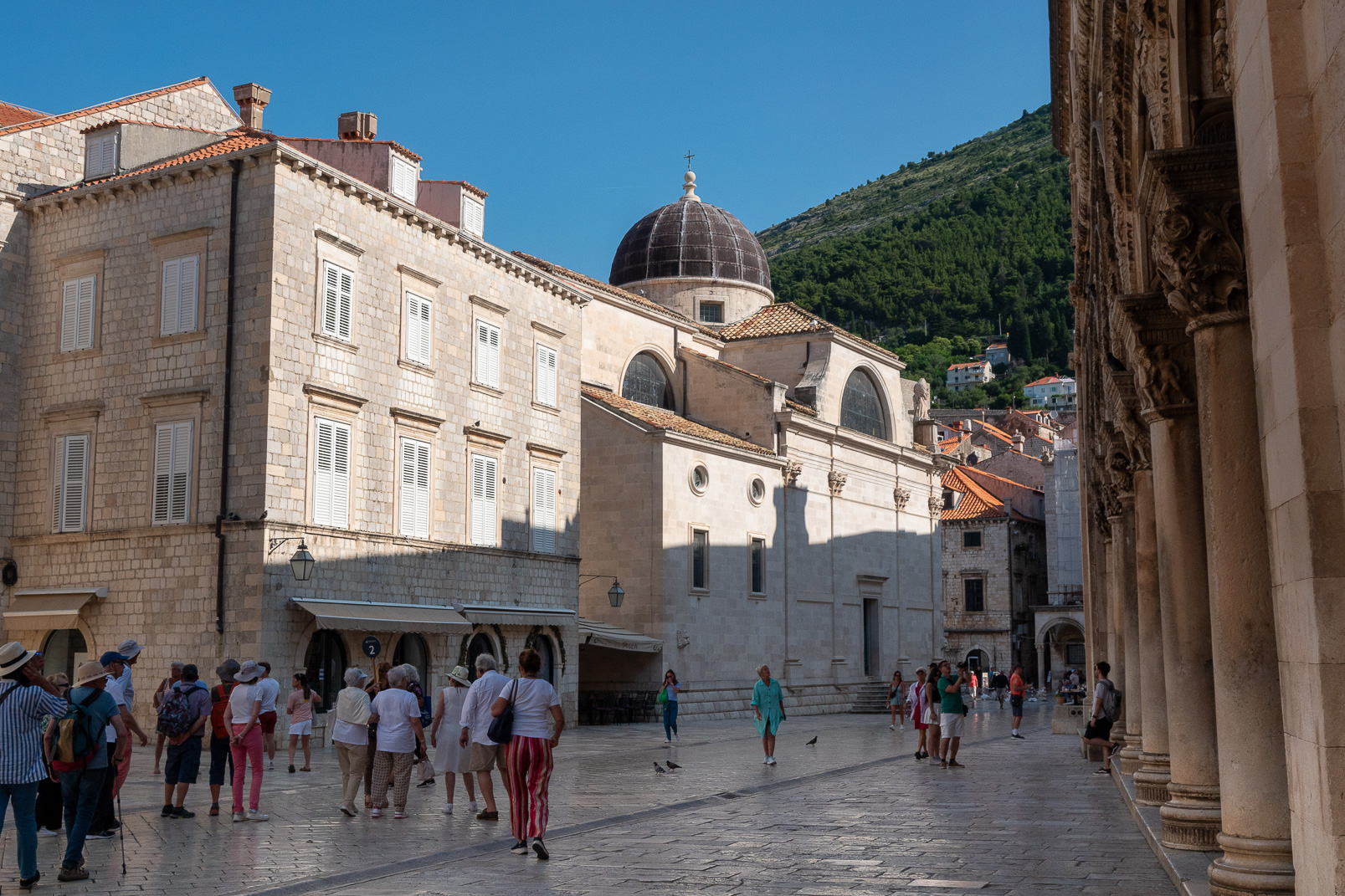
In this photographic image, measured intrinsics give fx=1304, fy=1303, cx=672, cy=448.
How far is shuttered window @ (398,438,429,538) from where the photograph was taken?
2598 centimetres

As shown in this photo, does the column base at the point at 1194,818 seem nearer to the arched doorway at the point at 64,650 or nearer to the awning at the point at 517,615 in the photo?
the awning at the point at 517,615

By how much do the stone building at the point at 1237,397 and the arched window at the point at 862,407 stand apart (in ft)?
109

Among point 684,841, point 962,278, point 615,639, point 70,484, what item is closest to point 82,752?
point 684,841

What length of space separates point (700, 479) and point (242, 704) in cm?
2398

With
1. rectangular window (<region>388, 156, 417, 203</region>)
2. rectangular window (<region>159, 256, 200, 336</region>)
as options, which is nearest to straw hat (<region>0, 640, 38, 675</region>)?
rectangular window (<region>159, 256, 200, 336</region>)

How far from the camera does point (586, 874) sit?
9523 millimetres

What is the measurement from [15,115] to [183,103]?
158 inches

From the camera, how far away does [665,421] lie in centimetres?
3656

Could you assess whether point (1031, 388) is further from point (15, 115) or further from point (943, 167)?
point (15, 115)

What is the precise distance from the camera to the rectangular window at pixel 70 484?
24.9 meters

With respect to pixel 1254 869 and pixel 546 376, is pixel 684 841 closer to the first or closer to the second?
pixel 1254 869

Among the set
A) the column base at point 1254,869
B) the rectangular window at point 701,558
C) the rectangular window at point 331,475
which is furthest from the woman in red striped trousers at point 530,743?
the rectangular window at point 701,558

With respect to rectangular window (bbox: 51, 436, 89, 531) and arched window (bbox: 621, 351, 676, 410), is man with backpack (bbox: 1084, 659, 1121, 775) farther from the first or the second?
arched window (bbox: 621, 351, 676, 410)

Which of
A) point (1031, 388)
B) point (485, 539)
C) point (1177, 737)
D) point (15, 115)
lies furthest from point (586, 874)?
point (1031, 388)
